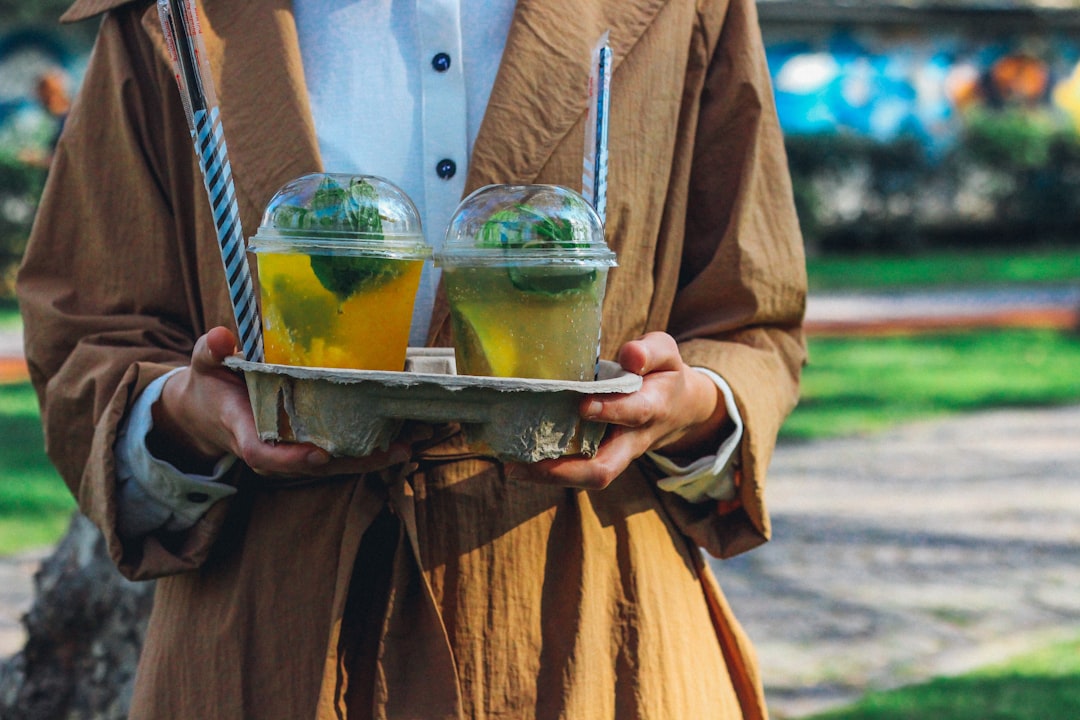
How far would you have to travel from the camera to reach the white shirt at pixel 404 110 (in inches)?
63.1

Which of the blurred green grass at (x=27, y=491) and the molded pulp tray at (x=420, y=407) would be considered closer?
the molded pulp tray at (x=420, y=407)

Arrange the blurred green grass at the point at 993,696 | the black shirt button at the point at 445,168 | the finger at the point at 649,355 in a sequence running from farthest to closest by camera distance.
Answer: the blurred green grass at the point at 993,696 < the black shirt button at the point at 445,168 < the finger at the point at 649,355

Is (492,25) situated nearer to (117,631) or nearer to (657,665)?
(657,665)

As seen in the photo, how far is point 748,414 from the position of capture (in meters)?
1.61

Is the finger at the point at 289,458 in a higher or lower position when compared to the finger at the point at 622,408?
lower

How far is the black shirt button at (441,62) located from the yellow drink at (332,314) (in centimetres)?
35

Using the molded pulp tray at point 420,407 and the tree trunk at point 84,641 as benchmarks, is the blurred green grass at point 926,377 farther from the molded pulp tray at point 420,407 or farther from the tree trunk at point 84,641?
the molded pulp tray at point 420,407

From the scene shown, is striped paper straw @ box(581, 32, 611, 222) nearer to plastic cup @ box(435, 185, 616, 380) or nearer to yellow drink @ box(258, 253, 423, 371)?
plastic cup @ box(435, 185, 616, 380)

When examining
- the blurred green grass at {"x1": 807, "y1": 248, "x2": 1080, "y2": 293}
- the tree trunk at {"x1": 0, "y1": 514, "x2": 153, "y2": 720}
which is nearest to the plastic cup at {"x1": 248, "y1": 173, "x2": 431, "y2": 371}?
the tree trunk at {"x1": 0, "y1": 514, "x2": 153, "y2": 720}

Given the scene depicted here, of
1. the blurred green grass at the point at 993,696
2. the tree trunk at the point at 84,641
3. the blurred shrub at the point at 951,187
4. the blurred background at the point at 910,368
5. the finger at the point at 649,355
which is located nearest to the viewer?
the finger at the point at 649,355

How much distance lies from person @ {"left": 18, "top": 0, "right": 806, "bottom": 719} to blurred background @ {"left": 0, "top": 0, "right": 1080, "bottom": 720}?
1.84 m

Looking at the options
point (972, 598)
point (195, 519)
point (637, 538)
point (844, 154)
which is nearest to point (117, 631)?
point (195, 519)

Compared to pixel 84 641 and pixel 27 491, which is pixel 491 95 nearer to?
pixel 84 641

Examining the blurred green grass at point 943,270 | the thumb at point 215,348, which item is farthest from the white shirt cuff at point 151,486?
the blurred green grass at point 943,270
